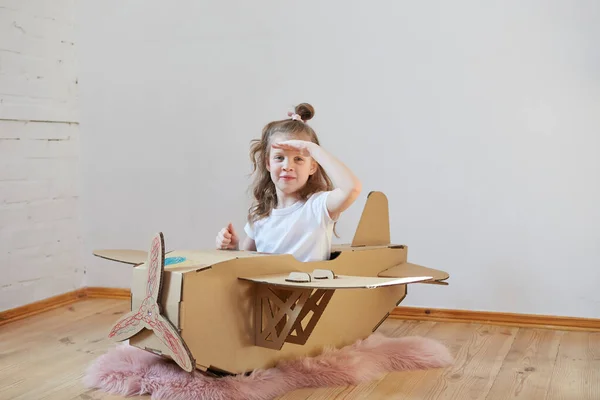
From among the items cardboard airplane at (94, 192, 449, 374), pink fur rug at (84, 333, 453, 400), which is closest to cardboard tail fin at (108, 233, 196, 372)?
cardboard airplane at (94, 192, 449, 374)

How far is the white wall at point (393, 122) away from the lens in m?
2.38

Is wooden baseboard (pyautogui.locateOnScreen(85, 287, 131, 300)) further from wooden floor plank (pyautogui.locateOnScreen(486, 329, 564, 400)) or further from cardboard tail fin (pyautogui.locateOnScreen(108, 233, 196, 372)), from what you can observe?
wooden floor plank (pyautogui.locateOnScreen(486, 329, 564, 400))

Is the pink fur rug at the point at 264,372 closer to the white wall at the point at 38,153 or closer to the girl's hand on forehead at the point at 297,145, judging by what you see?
the girl's hand on forehead at the point at 297,145

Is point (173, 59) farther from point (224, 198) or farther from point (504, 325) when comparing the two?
point (504, 325)

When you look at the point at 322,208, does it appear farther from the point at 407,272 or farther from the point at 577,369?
the point at 577,369

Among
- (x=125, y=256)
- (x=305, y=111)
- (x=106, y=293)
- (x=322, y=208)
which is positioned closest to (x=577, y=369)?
(x=322, y=208)

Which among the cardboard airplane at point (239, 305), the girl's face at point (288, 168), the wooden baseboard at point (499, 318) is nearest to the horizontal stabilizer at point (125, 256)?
the cardboard airplane at point (239, 305)

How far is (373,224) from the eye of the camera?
2.20 meters

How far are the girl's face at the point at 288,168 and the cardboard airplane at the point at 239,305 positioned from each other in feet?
0.73

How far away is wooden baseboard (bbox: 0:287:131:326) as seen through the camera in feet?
8.38

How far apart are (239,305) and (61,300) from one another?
1299 millimetres

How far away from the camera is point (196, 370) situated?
178cm

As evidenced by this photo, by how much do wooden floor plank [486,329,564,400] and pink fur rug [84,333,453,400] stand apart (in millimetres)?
177

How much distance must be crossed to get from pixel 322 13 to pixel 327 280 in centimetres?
127
